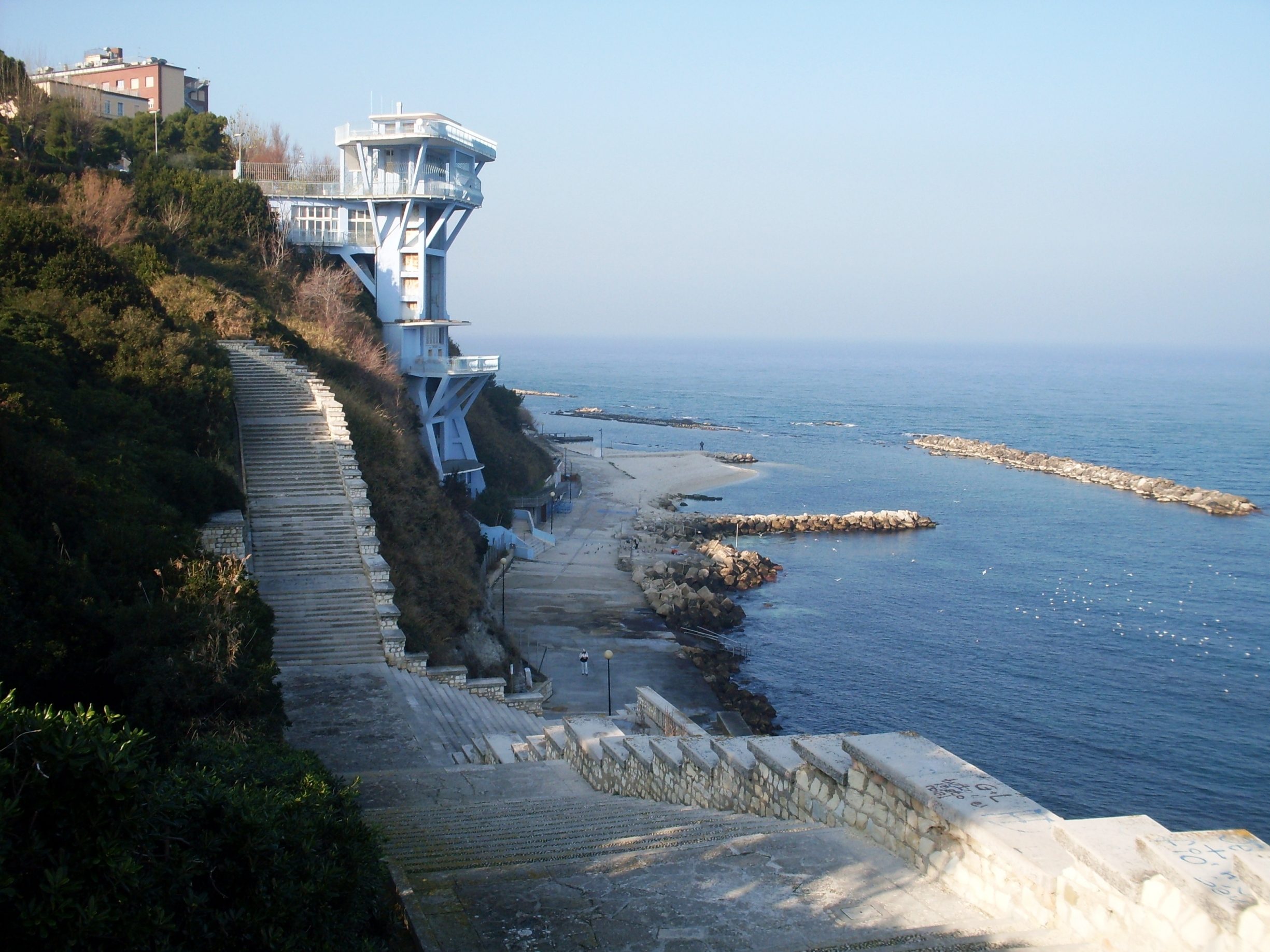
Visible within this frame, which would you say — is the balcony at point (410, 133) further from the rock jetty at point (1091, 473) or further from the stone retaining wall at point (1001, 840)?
the rock jetty at point (1091, 473)

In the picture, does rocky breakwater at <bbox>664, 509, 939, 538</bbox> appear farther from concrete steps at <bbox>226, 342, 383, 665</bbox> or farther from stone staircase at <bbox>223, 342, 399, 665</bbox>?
concrete steps at <bbox>226, 342, 383, 665</bbox>

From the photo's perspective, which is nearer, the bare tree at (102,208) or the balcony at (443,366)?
the bare tree at (102,208)

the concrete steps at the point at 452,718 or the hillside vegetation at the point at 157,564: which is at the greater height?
the hillside vegetation at the point at 157,564

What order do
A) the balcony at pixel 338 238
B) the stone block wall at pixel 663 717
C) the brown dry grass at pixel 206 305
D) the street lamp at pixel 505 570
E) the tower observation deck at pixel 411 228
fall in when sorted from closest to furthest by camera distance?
1. the stone block wall at pixel 663 717
2. the brown dry grass at pixel 206 305
3. the street lamp at pixel 505 570
4. the tower observation deck at pixel 411 228
5. the balcony at pixel 338 238

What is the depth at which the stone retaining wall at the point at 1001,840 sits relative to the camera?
5.24 meters

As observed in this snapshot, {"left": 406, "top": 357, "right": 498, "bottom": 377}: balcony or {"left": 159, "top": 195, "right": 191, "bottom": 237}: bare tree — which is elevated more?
{"left": 159, "top": 195, "right": 191, "bottom": 237}: bare tree

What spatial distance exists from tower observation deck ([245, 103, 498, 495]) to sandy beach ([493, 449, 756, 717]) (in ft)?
19.8

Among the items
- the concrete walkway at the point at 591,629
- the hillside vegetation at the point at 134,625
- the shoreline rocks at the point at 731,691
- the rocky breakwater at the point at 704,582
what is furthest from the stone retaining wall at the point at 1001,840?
the rocky breakwater at the point at 704,582

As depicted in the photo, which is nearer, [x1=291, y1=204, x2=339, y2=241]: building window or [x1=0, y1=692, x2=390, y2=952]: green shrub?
[x1=0, y1=692, x2=390, y2=952]: green shrub

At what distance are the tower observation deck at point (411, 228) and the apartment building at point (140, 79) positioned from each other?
20.3m

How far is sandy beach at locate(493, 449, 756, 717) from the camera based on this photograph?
2897cm

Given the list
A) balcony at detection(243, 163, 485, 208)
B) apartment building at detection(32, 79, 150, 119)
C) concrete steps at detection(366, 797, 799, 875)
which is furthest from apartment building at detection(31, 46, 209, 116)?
concrete steps at detection(366, 797, 799, 875)

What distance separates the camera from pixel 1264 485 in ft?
233

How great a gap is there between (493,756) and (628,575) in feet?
90.4
